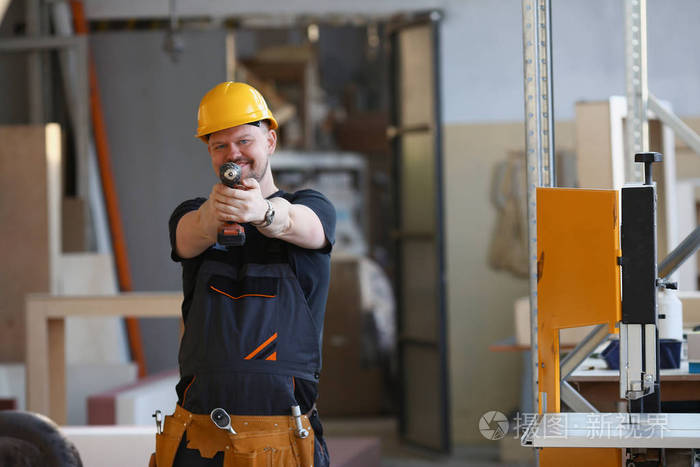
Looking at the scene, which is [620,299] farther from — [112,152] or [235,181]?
[112,152]

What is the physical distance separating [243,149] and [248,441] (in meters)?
0.67

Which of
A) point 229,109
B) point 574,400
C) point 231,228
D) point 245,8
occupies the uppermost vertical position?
point 245,8

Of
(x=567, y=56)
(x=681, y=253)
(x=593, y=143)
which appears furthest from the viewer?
(x=567, y=56)

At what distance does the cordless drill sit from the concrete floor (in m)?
4.10

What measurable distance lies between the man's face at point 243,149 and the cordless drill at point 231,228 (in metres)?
0.17

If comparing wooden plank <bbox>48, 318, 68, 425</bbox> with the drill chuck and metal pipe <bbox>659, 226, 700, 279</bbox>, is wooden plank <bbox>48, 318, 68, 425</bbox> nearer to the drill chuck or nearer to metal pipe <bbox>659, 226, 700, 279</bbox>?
the drill chuck

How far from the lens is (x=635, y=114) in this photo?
9.74 ft

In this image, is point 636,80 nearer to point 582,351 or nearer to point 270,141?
point 582,351

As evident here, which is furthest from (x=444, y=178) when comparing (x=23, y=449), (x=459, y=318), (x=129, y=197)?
(x=23, y=449)

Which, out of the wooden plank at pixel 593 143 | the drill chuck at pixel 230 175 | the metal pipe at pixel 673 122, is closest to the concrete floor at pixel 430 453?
the wooden plank at pixel 593 143

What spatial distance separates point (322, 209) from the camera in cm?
217

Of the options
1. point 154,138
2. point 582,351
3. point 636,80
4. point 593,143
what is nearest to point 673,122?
point 636,80

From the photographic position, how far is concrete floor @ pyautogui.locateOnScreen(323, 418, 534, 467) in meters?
5.89

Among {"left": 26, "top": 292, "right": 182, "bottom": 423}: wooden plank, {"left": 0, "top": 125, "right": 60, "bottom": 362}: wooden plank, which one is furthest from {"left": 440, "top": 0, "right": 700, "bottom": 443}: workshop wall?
{"left": 26, "top": 292, "right": 182, "bottom": 423}: wooden plank
